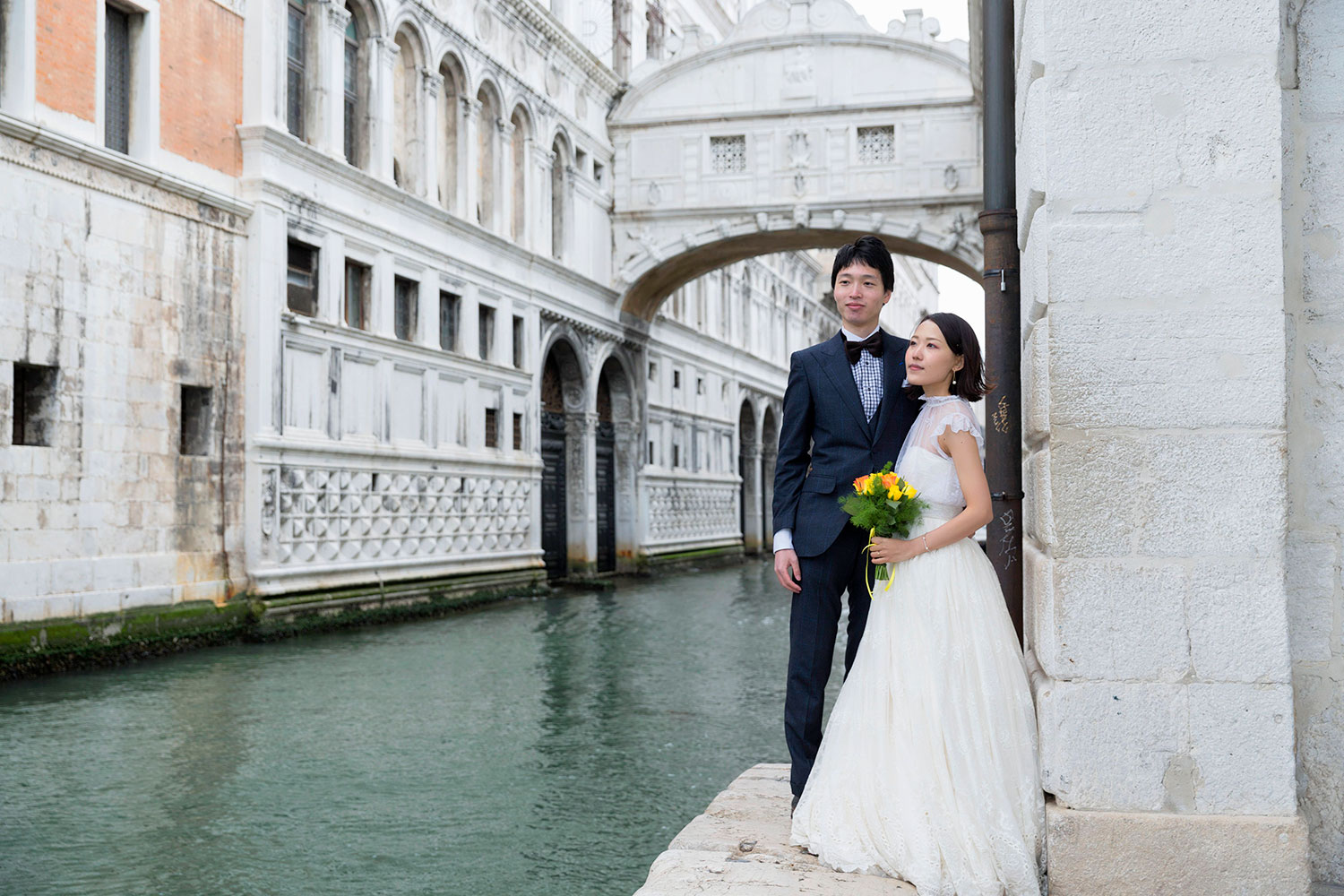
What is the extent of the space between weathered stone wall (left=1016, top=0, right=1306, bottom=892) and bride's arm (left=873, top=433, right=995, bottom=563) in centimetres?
26

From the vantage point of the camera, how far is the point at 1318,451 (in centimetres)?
328

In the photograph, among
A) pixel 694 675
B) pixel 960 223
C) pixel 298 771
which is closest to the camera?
pixel 298 771

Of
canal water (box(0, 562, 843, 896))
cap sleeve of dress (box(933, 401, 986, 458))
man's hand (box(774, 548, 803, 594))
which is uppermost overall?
cap sleeve of dress (box(933, 401, 986, 458))

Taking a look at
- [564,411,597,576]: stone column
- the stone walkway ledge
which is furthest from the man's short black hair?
[564,411,597,576]: stone column

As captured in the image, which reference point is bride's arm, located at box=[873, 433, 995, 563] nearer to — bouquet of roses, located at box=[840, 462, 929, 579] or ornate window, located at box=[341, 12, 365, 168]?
bouquet of roses, located at box=[840, 462, 929, 579]

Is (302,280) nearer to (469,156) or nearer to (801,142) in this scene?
Result: (469,156)

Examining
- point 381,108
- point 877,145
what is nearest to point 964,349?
point 381,108

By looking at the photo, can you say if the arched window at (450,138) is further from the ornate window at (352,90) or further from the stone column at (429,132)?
the ornate window at (352,90)

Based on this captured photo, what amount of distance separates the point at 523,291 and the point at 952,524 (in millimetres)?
15490

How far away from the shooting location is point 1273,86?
3.10m

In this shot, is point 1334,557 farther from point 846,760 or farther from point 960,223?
point 960,223

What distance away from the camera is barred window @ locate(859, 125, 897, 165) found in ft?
65.7

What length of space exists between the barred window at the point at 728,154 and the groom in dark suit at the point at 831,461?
56.9 ft

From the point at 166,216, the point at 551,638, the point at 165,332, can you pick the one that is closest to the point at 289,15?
the point at 166,216
